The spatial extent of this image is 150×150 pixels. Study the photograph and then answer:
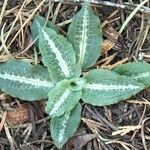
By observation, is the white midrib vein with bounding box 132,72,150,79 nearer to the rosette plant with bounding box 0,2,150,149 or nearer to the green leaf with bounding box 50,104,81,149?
the rosette plant with bounding box 0,2,150,149

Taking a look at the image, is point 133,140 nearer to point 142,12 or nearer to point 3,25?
point 142,12

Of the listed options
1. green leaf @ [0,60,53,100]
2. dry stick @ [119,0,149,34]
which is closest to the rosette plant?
green leaf @ [0,60,53,100]

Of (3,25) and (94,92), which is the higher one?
(3,25)

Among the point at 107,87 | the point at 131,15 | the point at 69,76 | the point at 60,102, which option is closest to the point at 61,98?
the point at 60,102

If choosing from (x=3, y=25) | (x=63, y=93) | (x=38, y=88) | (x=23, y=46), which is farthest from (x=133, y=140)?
(x=3, y=25)

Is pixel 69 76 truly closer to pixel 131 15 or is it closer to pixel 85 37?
pixel 85 37

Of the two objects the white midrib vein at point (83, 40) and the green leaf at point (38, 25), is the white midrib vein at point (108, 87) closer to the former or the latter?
the white midrib vein at point (83, 40)

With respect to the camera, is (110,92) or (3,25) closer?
(110,92)
